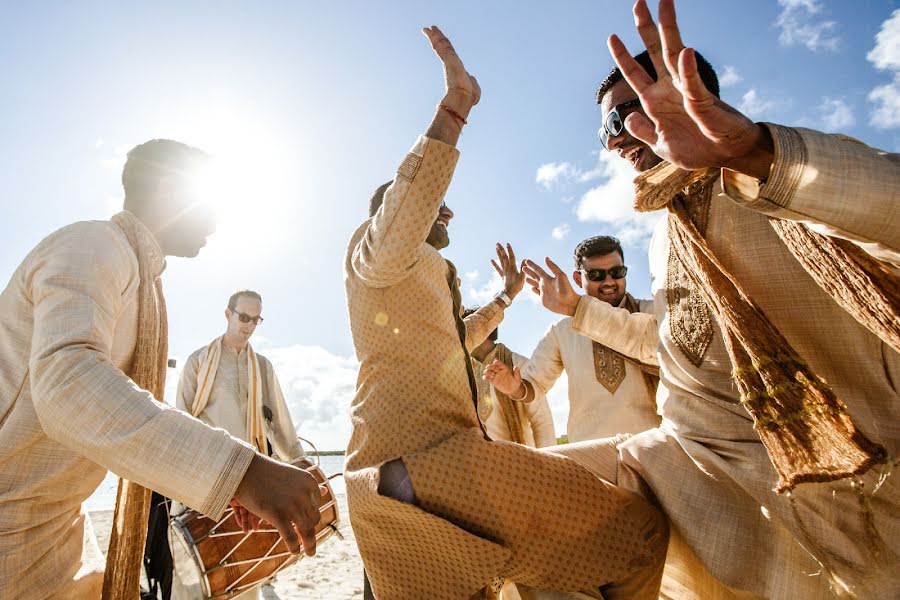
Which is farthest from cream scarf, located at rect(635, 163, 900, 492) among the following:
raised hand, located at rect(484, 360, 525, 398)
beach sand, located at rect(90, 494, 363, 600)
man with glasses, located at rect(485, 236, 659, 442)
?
beach sand, located at rect(90, 494, 363, 600)

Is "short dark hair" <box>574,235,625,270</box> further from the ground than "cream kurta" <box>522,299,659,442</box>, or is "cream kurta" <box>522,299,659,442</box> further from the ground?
"short dark hair" <box>574,235,625,270</box>

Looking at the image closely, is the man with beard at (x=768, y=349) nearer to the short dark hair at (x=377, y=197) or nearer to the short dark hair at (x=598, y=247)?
the short dark hair at (x=377, y=197)

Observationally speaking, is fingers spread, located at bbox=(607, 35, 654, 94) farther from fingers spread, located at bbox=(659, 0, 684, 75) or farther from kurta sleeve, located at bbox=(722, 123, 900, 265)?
kurta sleeve, located at bbox=(722, 123, 900, 265)

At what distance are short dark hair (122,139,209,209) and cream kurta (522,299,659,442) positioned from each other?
9.64ft

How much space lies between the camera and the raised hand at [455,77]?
5.94 feet

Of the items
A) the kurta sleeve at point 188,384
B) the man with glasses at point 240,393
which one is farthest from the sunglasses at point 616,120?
the kurta sleeve at point 188,384

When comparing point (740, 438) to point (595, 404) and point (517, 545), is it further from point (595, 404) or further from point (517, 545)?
point (595, 404)

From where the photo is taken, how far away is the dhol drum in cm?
259

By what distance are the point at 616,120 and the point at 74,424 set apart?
249 centimetres

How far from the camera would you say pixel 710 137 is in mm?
1223

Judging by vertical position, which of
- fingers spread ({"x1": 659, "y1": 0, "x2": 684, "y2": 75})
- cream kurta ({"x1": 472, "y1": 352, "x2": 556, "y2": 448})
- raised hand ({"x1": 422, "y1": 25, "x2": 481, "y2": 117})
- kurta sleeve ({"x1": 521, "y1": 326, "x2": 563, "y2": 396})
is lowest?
cream kurta ({"x1": 472, "y1": 352, "x2": 556, "y2": 448})

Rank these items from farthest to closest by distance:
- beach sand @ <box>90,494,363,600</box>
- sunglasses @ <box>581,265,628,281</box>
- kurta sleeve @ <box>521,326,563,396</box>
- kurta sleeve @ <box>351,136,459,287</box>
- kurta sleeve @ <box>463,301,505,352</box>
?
1. beach sand @ <box>90,494,363,600</box>
2. kurta sleeve @ <box>521,326,563,396</box>
3. sunglasses @ <box>581,265,628,281</box>
4. kurta sleeve @ <box>463,301,505,352</box>
5. kurta sleeve @ <box>351,136,459,287</box>

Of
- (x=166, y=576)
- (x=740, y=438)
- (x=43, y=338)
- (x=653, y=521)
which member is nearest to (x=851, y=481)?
(x=740, y=438)

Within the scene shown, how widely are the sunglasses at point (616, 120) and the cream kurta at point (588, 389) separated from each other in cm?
178
